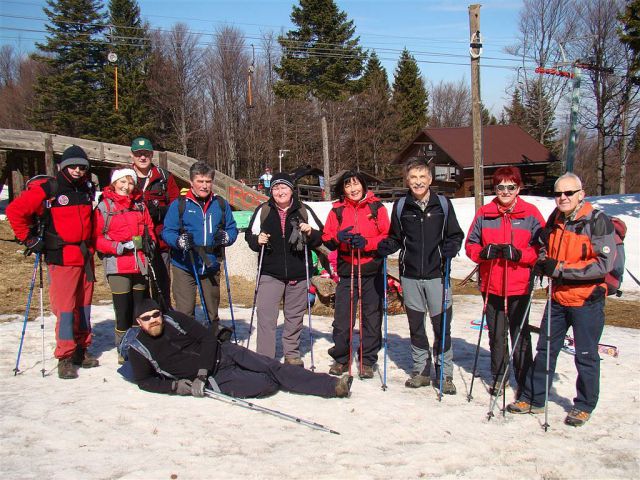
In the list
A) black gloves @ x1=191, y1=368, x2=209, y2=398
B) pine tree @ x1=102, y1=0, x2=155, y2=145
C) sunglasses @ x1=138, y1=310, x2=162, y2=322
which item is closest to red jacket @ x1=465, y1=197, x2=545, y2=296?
black gloves @ x1=191, y1=368, x2=209, y2=398

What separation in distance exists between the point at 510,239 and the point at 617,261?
92 cm

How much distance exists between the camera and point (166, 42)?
4659 cm

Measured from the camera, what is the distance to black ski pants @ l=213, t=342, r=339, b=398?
5.41 m

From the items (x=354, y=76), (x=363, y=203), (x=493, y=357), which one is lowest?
(x=493, y=357)

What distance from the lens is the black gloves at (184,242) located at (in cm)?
596

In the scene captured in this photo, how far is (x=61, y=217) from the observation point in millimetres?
5754

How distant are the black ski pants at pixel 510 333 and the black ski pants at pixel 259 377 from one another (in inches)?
63.4

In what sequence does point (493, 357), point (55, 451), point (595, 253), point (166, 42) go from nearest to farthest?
point (55, 451)
point (595, 253)
point (493, 357)
point (166, 42)

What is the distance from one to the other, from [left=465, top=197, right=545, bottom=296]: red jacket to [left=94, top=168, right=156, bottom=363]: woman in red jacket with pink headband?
132 inches

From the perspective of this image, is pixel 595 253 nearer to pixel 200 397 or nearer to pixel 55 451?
pixel 200 397

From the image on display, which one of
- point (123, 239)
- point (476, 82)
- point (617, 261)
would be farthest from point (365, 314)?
point (476, 82)

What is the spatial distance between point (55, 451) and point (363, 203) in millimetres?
3587

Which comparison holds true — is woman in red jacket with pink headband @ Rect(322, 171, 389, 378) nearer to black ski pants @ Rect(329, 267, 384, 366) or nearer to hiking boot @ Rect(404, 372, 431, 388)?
black ski pants @ Rect(329, 267, 384, 366)

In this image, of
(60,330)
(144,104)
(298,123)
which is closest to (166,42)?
Result: (144,104)
